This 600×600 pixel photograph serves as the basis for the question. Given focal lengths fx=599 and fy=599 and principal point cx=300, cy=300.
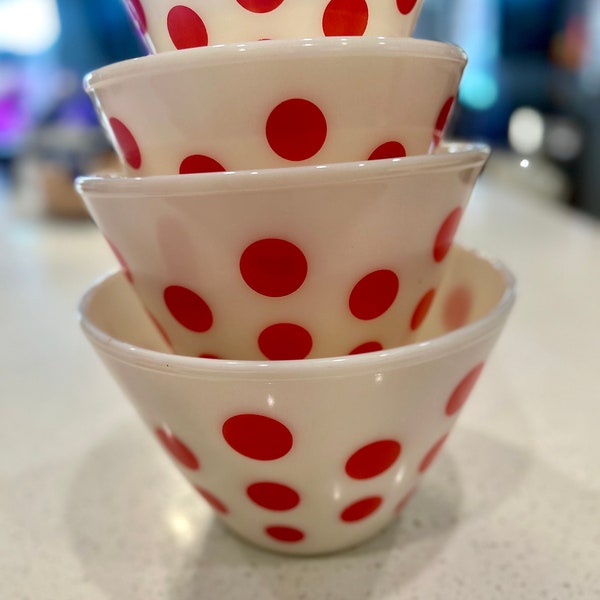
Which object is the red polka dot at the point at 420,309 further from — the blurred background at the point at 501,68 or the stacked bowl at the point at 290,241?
the blurred background at the point at 501,68

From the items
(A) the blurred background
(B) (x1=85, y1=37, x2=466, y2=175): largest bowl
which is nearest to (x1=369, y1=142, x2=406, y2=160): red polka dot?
(B) (x1=85, y1=37, x2=466, y2=175): largest bowl

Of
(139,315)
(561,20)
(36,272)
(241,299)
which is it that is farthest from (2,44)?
(241,299)

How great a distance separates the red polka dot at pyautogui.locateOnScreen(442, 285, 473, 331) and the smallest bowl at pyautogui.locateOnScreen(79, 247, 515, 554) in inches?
2.8

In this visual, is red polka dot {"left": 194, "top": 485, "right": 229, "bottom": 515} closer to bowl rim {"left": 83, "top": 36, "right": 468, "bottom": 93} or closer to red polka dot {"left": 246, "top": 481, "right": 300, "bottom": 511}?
red polka dot {"left": 246, "top": 481, "right": 300, "bottom": 511}


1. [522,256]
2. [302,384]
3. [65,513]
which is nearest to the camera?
[302,384]

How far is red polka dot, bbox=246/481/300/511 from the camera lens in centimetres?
33

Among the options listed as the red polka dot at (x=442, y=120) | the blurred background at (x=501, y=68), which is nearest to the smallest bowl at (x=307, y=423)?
the red polka dot at (x=442, y=120)

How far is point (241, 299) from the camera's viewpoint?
32 centimetres

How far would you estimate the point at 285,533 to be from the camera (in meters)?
0.36

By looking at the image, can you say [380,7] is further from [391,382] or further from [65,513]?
[65,513]

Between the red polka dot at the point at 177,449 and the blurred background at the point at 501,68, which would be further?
the blurred background at the point at 501,68

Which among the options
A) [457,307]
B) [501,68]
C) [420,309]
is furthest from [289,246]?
[501,68]

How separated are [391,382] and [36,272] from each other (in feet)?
2.87

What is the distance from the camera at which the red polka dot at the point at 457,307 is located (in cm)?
47
